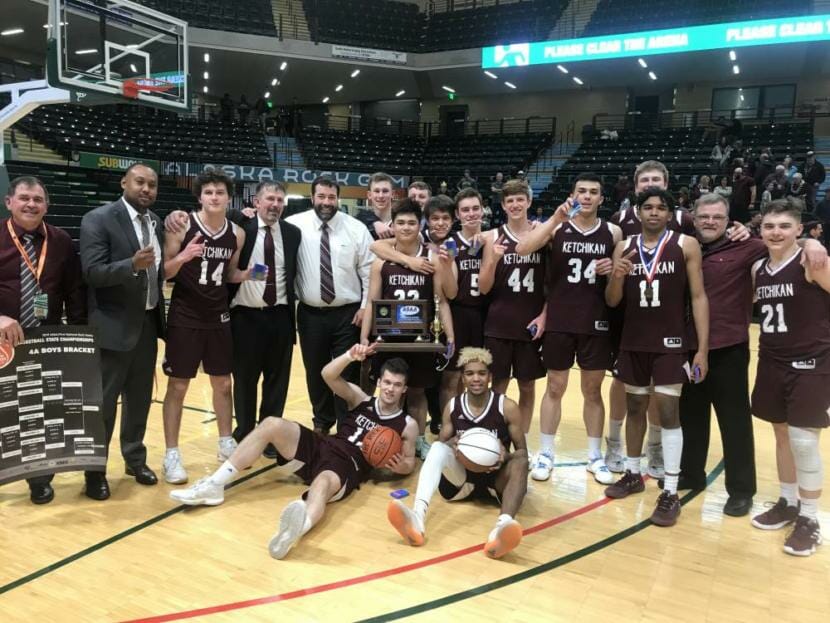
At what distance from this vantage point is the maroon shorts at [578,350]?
4242mm

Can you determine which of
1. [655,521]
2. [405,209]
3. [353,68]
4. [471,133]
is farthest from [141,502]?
[471,133]

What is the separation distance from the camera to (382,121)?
26.7 meters

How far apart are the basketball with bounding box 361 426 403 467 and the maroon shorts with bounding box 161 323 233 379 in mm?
1076

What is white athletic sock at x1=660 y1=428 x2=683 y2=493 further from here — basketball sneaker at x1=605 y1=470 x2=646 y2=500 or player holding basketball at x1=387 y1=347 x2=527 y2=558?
player holding basketball at x1=387 y1=347 x2=527 y2=558

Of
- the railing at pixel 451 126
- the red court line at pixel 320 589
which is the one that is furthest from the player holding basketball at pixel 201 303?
the railing at pixel 451 126

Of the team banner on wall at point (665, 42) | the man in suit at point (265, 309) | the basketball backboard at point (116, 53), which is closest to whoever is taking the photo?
the man in suit at point (265, 309)

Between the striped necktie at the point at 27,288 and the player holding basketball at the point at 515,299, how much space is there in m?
2.71

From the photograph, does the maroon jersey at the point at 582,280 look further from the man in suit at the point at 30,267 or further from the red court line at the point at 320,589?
→ the man in suit at the point at 30,267

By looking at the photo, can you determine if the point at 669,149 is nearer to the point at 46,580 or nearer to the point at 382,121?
the point at 382,121

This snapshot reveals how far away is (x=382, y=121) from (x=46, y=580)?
83.1ft

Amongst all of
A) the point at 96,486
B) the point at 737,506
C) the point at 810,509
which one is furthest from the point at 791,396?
the point at 96,486

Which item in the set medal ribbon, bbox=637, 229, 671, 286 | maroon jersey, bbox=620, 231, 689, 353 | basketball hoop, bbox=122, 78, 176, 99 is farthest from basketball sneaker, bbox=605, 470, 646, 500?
basketball hoop, bbox=122, 78, 176, 99

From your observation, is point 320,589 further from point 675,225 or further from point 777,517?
point 675,225

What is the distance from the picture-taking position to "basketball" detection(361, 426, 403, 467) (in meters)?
4.05
